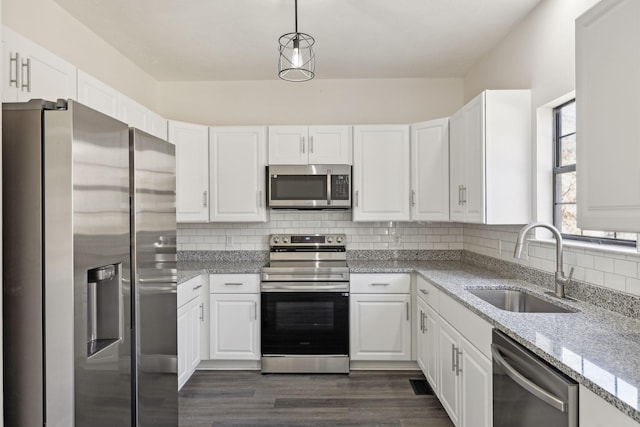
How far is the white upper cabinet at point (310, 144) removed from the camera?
350 cm

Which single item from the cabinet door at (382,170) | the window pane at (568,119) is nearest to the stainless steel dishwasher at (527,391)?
the window pane at (568,119)

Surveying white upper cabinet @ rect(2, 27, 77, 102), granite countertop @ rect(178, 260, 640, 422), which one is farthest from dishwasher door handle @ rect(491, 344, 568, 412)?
white upper cabinet @ rect(2, 27, 77, 102)

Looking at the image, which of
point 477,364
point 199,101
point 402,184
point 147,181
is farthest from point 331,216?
point 147,181

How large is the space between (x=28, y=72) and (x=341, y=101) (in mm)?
2609

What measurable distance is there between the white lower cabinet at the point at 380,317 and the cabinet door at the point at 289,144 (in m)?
1.14

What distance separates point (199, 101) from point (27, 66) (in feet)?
7.16

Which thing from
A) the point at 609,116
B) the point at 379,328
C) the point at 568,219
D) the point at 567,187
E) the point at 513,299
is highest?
the point at 609,116

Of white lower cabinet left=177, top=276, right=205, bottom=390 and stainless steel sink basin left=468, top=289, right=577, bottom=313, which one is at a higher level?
stainless steel sink basin left=468, top=289, right=577, bottom=313

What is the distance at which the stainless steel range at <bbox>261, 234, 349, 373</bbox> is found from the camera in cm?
321

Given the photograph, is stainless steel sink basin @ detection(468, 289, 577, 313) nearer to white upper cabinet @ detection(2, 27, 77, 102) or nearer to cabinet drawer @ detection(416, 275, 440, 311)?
cabinet drawer @ detection(416, 275, 440, 311)

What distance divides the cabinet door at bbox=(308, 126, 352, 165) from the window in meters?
1.61

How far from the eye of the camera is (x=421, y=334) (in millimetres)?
3080

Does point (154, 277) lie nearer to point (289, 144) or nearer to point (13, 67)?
point (13, 67)

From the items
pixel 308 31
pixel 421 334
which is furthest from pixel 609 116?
pixel 421 334
